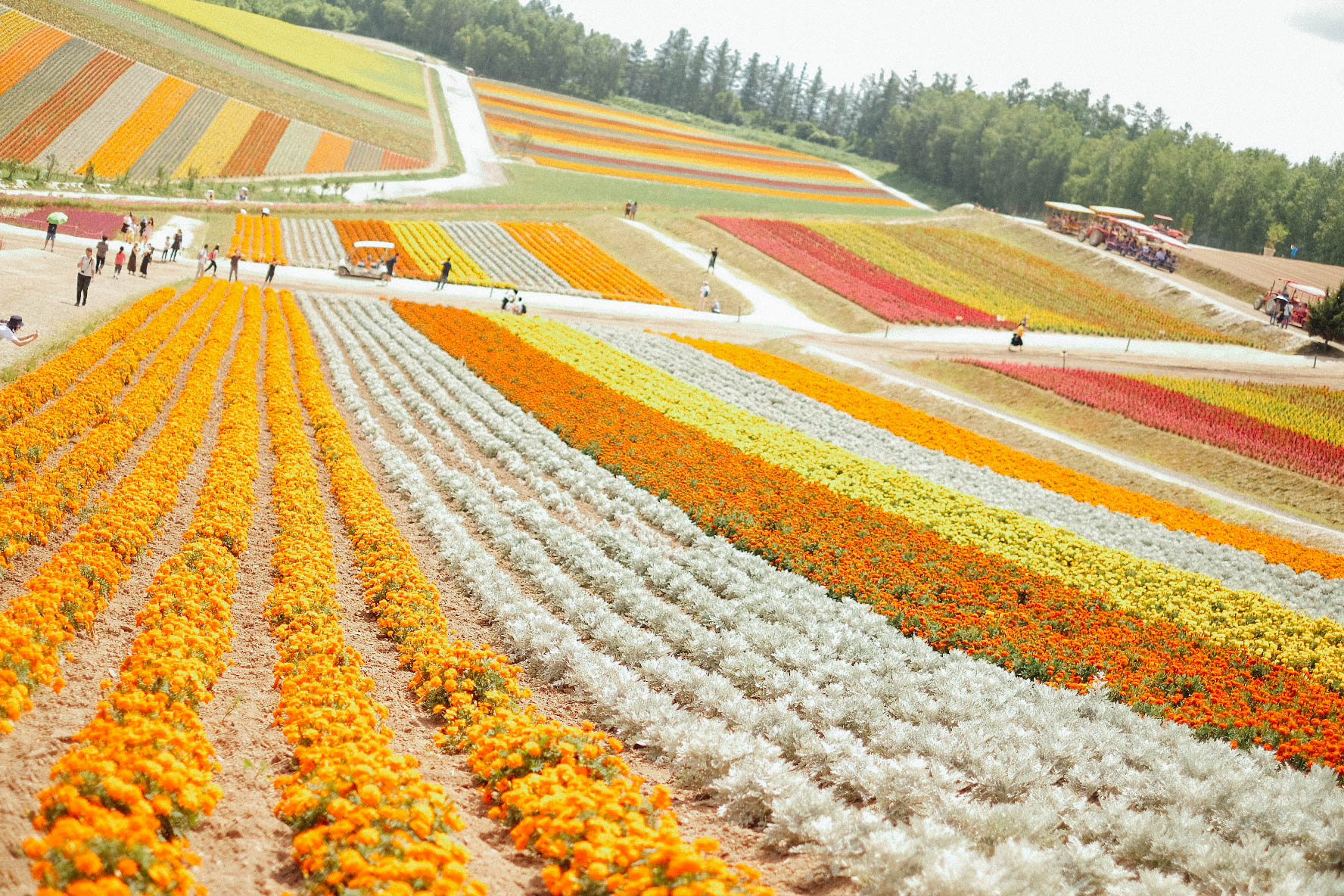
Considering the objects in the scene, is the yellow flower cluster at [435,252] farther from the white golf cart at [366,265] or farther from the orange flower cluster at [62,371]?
the orange flower cluster at [62,371]

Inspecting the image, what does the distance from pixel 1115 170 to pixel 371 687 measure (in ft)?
364

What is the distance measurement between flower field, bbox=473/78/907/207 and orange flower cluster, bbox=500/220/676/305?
113 feet

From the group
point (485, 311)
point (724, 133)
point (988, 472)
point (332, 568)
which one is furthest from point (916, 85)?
point (332, 568)

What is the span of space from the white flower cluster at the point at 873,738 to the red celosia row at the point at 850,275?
37842mm

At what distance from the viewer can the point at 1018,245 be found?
7106 centimetres

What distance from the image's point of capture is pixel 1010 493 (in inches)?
846

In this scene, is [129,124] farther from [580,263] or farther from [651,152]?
[651,152]

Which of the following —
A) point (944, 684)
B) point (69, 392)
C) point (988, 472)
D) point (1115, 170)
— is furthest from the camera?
point (1115, 170)

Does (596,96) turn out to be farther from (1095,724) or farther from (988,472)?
(1095,724)

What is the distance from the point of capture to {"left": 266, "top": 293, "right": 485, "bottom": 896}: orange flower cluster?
18.7ft

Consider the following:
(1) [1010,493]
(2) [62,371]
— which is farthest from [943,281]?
(2) [62,371]

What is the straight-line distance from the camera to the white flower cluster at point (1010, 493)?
17.0m

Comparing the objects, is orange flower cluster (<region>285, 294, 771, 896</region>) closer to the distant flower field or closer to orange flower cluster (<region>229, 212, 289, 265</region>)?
orange flower cluster (<region>229, 212, 289, 265</region>)

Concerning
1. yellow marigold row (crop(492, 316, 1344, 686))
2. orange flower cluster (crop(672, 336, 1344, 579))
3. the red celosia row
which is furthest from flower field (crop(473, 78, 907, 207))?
yellow marigold row (crop(492, 316, 1344, 686))
